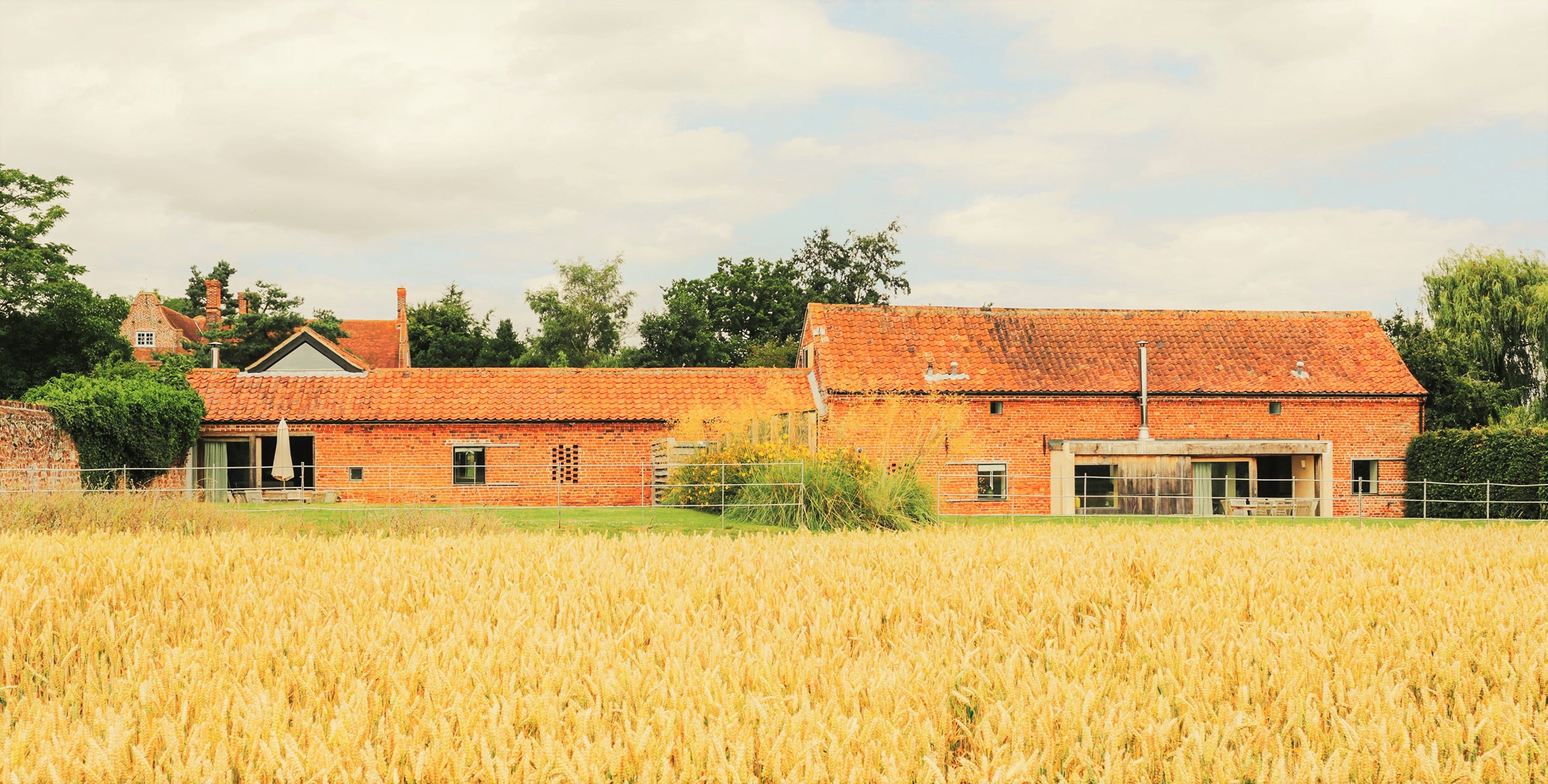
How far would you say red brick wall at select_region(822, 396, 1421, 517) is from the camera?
26.4 meters

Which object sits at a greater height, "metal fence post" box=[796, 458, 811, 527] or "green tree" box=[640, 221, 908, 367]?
"green tree" box=[640, 221, 908, 367]

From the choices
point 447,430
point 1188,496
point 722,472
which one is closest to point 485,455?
point 447,430

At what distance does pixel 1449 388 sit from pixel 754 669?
1331 inches

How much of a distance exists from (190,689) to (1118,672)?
3.34 meters

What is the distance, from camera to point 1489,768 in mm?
2824

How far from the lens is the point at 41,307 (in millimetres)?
26984

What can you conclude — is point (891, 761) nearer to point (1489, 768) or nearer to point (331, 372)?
point (1489, 768)

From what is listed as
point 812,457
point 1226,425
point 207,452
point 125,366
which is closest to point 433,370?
point 207,452

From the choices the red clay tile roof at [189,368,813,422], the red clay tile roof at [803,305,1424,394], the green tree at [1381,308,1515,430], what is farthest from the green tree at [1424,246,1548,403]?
the red clay tile roof at [189,368,813,422]

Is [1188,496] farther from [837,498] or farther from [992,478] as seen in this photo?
[837,498]

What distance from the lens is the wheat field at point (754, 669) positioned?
2.71m

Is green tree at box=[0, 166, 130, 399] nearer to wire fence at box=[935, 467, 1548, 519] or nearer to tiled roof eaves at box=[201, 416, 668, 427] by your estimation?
tiled roof eaves at box=[201, 416, 668, 427]

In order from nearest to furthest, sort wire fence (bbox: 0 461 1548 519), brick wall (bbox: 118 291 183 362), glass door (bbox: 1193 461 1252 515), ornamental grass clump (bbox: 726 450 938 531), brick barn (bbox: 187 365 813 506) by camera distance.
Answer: ornamental grass clump (bbox: 726 450 938 531) < wire fence (bbox: 0 461 1548 519) < brick barn (bbox: 187 365 813 506) < glass door (bbox: 1193 461 1252 515) < brick wall (bbox: 118 291 183 362)

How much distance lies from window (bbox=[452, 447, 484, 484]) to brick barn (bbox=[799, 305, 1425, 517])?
917 centimetres
